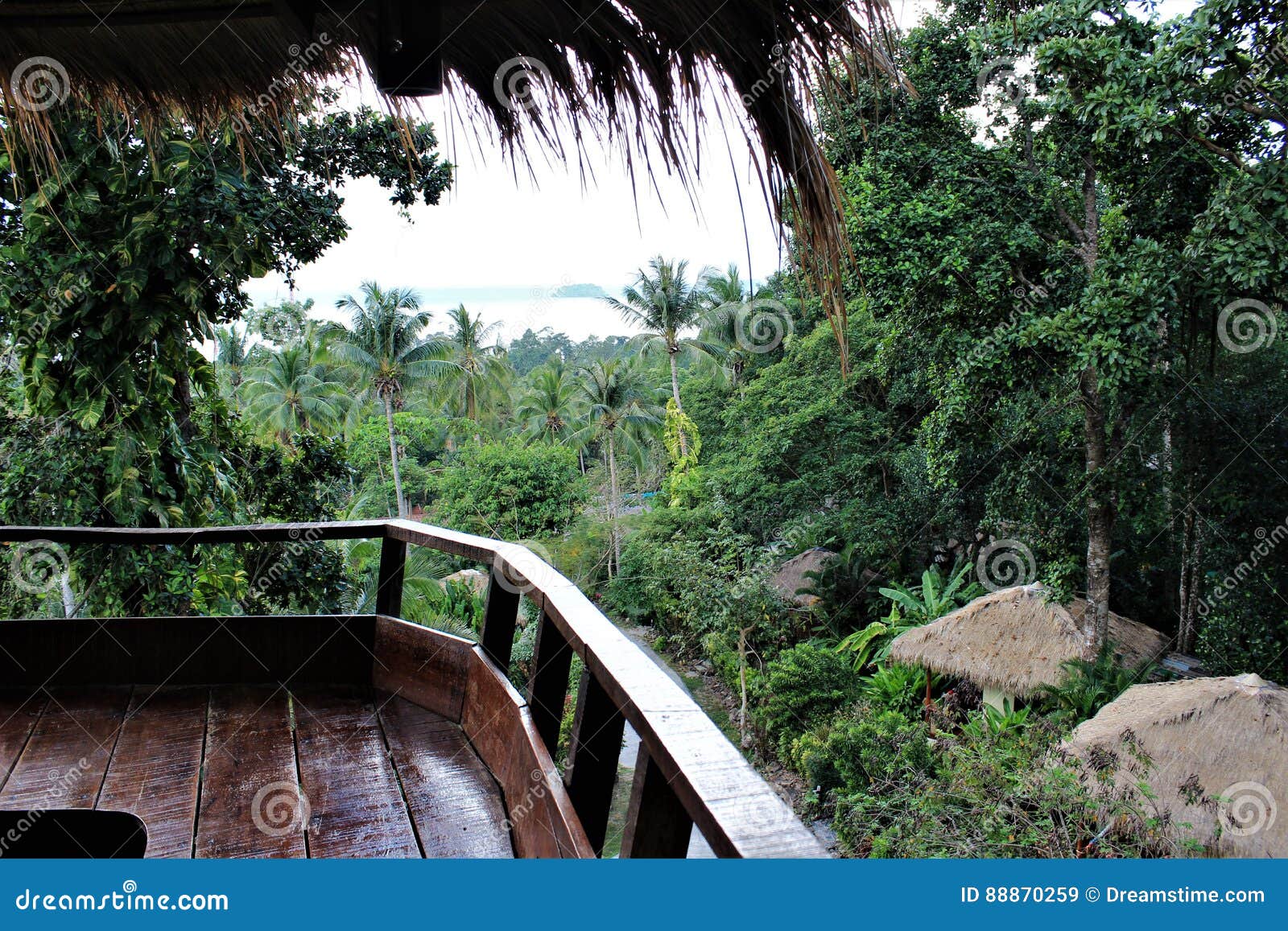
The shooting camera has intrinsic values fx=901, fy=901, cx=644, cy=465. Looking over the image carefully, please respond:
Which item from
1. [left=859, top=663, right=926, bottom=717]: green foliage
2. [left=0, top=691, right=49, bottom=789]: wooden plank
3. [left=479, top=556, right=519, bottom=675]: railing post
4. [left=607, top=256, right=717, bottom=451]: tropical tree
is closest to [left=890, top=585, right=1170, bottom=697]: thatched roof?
[left=859, top=663, right=926, bottom=717]: green foliage

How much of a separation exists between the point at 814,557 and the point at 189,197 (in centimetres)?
1298

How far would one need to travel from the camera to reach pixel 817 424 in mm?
Answer: 15984

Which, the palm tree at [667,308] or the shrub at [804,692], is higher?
the palm tree at [667,308]

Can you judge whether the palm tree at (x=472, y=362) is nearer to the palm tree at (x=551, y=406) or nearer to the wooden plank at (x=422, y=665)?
the palm tree at (x=551, y=406)

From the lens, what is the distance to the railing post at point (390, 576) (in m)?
2.54

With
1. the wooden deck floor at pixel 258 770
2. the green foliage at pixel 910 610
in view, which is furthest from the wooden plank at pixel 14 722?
the green foliage at pixel 910 610

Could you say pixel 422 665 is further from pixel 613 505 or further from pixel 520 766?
pixel 613 505

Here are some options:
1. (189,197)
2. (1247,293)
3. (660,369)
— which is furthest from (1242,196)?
(660,369)

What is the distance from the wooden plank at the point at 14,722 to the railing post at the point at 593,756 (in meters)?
1.45

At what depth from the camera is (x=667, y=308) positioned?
25.1 meters

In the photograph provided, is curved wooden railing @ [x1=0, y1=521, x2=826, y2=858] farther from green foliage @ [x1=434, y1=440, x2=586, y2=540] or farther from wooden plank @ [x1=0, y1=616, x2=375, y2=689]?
green foliage @ [x1=434, y1=440, x2=586, y2=540]

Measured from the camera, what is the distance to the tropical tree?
25.1m

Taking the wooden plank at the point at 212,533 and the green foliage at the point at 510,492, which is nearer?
the wooden plank at the point at 212,533

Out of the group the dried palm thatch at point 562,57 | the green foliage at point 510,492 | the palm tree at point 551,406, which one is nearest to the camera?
the dried palm thatch at point 562,57
